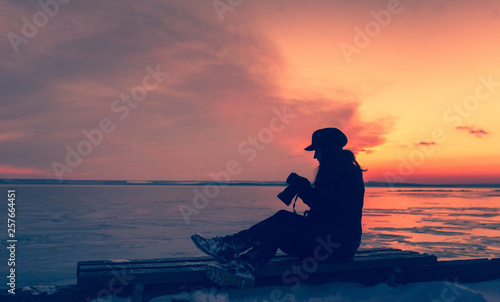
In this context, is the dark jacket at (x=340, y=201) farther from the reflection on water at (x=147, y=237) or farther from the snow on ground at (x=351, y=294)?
the reflection on water at (x=147, y=237)

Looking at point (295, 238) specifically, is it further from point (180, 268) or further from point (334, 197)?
point (180, 268)

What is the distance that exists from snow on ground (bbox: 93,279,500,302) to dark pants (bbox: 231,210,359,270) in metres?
0.39

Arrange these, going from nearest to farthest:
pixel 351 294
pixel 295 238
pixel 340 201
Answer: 1. pixel 340 201
2. pixel 295 238
3. pixel 351 294

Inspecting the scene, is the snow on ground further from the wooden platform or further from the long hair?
the long hair

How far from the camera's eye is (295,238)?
4.07m

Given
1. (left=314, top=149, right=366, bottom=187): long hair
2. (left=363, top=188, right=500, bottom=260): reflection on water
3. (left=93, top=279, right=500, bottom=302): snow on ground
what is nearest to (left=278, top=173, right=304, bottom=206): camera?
(left=314, top=149, right=366, bottom=187): long hair

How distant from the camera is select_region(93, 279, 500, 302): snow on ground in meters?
3.87

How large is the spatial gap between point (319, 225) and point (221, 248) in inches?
41.7

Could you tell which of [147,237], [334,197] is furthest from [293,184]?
[147,237]

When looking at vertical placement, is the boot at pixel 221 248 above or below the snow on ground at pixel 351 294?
above

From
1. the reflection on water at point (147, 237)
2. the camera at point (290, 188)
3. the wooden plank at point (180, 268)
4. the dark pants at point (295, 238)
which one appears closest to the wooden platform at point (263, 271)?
the wooden plank at point (180, 268)

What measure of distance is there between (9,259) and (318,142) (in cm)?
579

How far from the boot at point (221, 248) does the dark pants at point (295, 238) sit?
0.09 m

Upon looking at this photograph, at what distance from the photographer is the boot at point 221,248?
12.7ft
